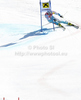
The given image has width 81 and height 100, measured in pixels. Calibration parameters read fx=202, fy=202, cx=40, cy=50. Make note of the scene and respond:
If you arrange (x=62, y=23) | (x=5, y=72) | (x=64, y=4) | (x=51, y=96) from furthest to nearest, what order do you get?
1. (x=64, y=4)
2. (x=62, y=23)
3. (x=5, y=72)
4. (x=51, y=96)

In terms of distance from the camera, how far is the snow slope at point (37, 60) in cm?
400

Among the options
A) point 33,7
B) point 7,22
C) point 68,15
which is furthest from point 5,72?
point 33,7

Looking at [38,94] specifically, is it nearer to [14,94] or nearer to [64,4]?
[14,94]

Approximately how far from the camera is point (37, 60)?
17.3ft

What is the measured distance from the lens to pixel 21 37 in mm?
6762

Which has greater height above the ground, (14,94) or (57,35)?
(57,35)

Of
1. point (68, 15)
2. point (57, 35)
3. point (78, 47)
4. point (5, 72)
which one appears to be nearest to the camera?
point (5, 72)

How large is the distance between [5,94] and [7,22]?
4.74m

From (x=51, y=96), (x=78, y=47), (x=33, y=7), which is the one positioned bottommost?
(x=51, y=96)

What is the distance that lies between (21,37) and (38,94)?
3.20 metres

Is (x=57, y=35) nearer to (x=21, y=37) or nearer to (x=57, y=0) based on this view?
(x=21, y=37)

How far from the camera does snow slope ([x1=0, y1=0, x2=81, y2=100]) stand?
4004mm

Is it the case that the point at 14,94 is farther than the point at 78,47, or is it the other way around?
the point at 78,47

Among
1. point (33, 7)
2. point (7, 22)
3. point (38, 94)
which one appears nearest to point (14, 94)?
point (38, 94)
